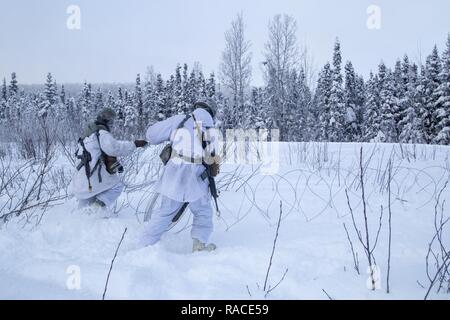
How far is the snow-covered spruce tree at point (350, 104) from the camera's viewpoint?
3872 cm

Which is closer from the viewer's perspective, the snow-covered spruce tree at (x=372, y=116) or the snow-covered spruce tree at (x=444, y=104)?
the snow-covered spruce tree at (x=444, y=104)

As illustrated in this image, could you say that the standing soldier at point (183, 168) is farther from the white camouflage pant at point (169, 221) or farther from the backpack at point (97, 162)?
the backpack at point (97, 162)

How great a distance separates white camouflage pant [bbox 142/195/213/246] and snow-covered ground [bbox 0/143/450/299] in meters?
0.18

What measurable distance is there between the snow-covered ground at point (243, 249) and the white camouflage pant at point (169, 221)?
0.59ft

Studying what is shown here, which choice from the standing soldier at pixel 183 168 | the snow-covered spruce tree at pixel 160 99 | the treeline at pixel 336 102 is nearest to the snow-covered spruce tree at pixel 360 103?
the treeline at pixel 336 102

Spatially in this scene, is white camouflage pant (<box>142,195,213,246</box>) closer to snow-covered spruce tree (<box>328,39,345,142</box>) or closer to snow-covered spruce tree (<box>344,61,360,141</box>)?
snow-covered spruce tree (<box>328,39,345,142</box>)

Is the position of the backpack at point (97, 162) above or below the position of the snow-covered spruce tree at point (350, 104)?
below

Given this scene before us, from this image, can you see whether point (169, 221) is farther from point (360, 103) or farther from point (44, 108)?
point (360, 103)

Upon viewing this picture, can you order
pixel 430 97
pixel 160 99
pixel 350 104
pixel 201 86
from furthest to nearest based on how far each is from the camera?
pixel 350 104, pixel 160 99, pixel 201 86, pixel 430 97

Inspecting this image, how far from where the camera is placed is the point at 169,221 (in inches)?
150

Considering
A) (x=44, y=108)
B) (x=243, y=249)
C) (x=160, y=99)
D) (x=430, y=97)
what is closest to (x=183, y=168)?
(x=243, y=249)

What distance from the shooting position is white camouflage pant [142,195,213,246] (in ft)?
12.3

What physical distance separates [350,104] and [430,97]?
1548 cm
